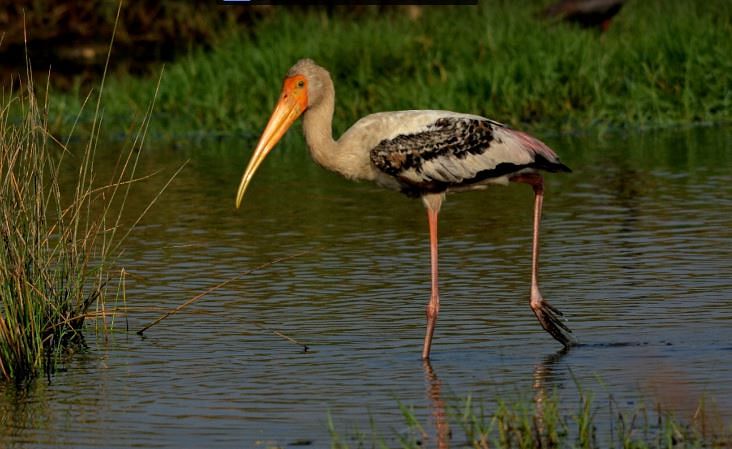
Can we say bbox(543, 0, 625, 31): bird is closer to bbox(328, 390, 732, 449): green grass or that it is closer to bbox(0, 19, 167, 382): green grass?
bbox(0, 19, 167, 382): green grass

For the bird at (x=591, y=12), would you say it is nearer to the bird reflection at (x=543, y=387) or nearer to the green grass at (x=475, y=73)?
the green grass at (x=475, y=73)

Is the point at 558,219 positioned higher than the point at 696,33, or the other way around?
Answer: the point at 696,33

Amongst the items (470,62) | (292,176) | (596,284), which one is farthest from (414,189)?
(470,62)

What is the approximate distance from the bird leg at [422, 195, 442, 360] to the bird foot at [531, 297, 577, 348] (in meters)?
0.45

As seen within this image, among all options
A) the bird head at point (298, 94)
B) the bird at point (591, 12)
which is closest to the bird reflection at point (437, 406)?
the bird head at point (298, 94)

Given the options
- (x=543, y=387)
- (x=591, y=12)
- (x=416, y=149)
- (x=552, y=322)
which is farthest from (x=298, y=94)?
(x=591, y=12)

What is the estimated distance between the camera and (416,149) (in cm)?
816

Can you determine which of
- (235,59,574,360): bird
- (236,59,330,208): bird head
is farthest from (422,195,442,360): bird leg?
(236,59,330,208): bird head

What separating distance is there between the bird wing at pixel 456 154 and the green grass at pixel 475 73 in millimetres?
7754

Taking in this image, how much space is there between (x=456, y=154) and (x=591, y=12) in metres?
11.3

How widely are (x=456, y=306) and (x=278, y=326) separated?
97cm

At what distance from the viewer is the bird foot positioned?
25.8 feet

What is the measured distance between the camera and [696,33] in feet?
56.2

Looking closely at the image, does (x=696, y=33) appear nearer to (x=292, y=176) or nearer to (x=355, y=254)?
(x=292, y=176)
